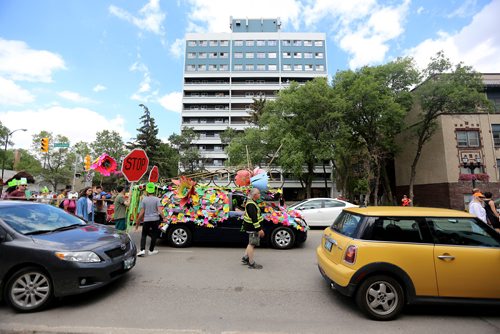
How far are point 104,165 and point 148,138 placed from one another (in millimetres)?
24743

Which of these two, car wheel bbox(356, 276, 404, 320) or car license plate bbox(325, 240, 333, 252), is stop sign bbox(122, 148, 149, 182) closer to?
car license plate bbox(325, 240, 333, 252)

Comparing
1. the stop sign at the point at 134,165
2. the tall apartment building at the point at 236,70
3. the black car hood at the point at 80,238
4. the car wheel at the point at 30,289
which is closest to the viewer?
the car wheel at the point at 30,289

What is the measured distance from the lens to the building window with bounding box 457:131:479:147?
2741cm

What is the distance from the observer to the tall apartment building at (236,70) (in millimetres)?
58219

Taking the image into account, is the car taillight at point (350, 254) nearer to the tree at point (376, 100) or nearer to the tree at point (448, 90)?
the tree at point (376, 100)

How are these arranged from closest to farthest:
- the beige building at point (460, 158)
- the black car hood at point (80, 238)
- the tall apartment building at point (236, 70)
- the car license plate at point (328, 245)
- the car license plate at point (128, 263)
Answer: the black car hood at point (80, 238)
the car license plate at point (328, 245)
the car license plate at point (128, 263)
the beige building at point (460, 158)
the tall apartment building at point (236, 70)

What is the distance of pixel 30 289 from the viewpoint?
3904mm

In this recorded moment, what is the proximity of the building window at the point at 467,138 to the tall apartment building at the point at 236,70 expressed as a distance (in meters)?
37.3

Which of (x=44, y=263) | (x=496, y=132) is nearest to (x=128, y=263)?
(x=44, y=263)

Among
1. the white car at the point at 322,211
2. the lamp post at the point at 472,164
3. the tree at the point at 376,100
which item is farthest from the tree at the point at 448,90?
the white car at the point at 322,211

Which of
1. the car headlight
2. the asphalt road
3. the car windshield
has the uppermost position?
the car windshield

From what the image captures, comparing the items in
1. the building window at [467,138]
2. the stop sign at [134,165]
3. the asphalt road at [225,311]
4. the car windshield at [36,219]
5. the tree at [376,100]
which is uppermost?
the tree at [376,100]

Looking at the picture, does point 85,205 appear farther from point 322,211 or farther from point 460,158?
point 460,158

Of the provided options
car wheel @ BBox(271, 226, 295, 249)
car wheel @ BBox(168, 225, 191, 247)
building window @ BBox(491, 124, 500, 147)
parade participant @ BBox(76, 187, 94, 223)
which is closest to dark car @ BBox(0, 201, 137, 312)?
car wheel @ BBox(168, 225, 191, 247)
